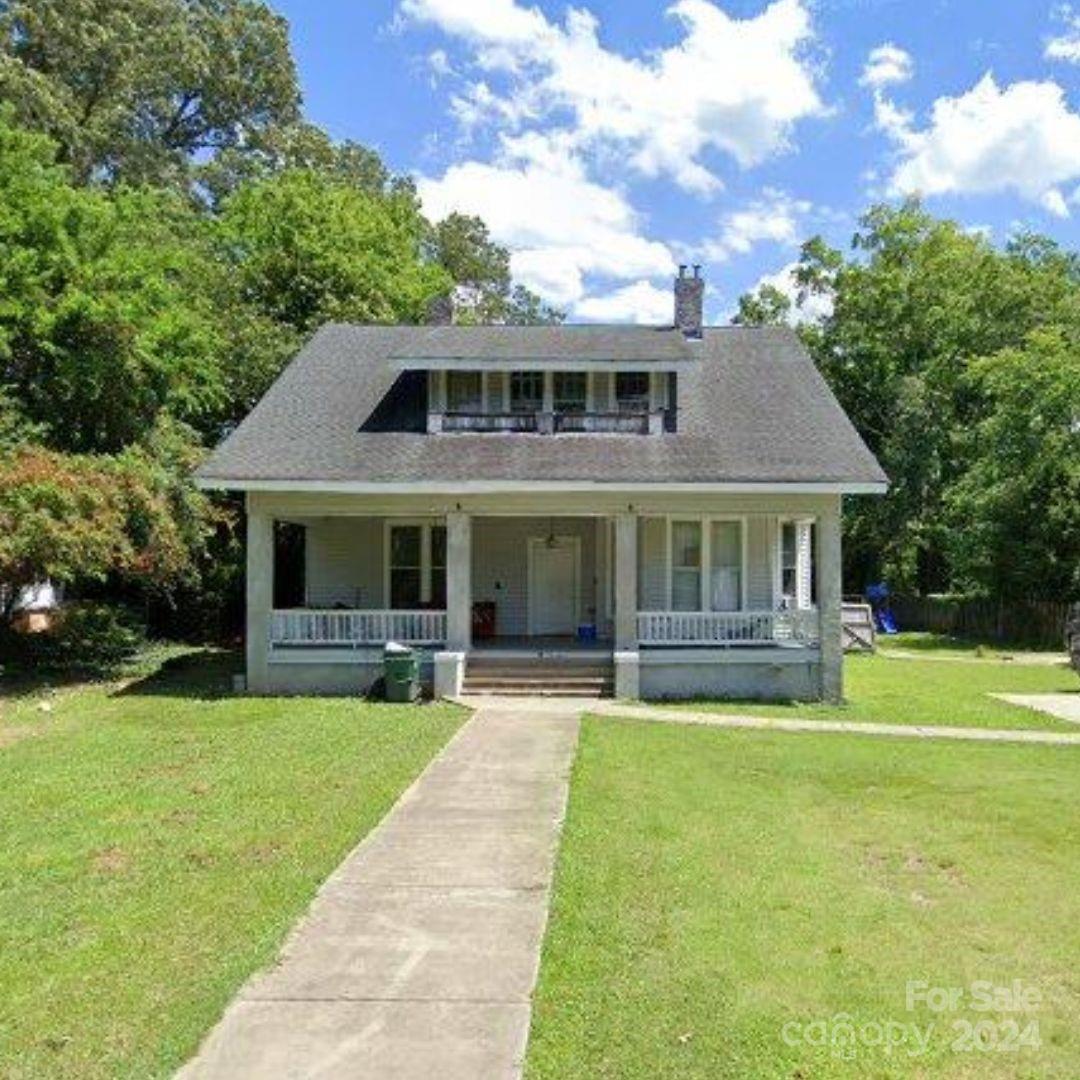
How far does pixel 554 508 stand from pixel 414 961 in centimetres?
1336

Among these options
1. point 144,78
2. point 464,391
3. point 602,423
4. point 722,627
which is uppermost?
point 144,78

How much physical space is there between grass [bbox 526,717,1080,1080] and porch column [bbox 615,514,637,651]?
6244mm

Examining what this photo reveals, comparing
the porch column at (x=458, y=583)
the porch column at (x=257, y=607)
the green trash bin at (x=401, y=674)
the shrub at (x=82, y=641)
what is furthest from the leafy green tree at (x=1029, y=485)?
the shrub at (x=82, y=641)

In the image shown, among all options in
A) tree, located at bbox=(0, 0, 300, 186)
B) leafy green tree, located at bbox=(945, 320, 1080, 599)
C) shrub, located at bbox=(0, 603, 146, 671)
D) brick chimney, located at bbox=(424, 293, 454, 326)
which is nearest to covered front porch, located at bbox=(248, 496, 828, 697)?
shrub, located at bbox=(0, 603, 146, 671)

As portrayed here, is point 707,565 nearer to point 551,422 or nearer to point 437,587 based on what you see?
point 551,422

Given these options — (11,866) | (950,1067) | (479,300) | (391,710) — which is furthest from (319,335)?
(479,300)

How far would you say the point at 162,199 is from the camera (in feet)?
110

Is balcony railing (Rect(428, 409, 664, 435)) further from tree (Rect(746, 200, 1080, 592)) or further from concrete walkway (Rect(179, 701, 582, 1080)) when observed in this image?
tree (Rect(746, 200, 1080, 592))

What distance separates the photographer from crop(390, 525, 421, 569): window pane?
74.9 feet

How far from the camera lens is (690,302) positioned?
25359mm

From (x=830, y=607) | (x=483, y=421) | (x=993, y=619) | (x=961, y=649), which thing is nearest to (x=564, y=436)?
(x=483, y=421)

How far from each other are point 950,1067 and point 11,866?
680 cm

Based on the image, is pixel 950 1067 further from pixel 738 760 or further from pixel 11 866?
pixel 738 760

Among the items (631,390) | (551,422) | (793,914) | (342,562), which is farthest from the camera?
(342,562)
